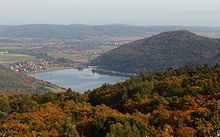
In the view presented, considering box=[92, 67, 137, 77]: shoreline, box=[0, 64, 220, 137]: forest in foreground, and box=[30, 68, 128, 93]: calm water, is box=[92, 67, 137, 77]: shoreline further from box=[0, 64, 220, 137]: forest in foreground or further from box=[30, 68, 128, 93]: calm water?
box=[0, 64, 220, 137]: forest in foreground

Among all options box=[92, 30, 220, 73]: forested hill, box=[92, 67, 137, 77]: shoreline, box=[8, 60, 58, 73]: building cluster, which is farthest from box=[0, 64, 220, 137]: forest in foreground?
box=[8, 60, 58, 73]: building cluster

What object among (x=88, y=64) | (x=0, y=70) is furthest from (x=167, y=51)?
(x=0, y=70)

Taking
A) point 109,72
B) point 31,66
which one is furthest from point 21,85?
point 31,66

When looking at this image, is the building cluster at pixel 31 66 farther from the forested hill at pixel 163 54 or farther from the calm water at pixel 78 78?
the forested hill at pixel 163 54

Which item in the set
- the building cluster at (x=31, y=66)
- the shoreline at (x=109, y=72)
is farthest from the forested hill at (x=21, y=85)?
the shoreline at (x=109, y=72)

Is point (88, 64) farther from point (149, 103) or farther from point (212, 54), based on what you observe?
point (149, 103)

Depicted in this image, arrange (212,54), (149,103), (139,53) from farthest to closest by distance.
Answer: (139,53)
(212,54)
(149,103)
